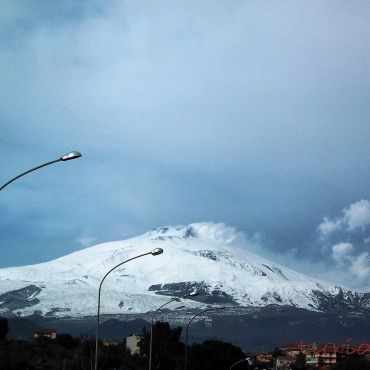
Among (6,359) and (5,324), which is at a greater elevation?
(5,324)

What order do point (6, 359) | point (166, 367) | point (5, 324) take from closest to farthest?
point (6, 359) → point (166, 367) → point (5, 324)

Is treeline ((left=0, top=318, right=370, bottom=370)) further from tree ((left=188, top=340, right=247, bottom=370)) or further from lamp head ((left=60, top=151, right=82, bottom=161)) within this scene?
lamp head ((left=60, top=151, right=82, bottom=161))

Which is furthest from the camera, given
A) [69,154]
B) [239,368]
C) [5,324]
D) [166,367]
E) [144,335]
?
[5,324]

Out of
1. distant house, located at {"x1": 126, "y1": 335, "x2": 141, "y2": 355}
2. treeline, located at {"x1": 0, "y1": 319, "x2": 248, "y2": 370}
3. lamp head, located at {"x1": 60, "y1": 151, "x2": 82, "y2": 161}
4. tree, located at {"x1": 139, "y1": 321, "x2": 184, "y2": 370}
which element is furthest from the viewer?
distant house, located at {"x1": 126, "y1": 335, "x2": 141, "y2": 355}

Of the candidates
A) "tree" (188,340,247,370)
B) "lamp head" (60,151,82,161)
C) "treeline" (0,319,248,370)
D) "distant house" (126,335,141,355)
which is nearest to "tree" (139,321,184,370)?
"treeline" (0,319,248,370)

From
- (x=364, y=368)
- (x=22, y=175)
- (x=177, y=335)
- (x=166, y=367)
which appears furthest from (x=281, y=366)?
(x=22, y=175)

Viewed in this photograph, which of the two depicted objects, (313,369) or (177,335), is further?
(313,369)

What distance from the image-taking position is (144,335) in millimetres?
119000

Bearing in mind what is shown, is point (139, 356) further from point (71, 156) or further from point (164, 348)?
point (71, 156)

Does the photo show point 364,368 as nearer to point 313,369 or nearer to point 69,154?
point 313,369

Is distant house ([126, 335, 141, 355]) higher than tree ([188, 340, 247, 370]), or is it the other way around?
distant house ([126, 335, 141, 355])

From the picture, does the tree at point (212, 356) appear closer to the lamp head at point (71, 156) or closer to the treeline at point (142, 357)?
the treeline at point (142, 357)

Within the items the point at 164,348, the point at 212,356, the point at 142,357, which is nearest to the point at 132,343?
the point at 164,348

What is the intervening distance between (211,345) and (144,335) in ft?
68.6
